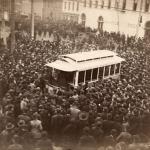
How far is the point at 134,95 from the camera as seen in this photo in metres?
7.83

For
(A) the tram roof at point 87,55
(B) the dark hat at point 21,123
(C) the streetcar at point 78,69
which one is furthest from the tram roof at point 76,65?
(B) the dark hat at point 21,123

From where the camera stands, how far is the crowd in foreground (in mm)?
6090

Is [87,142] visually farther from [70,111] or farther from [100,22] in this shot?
[100,22]

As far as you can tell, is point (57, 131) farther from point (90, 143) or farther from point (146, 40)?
point (146, 40)

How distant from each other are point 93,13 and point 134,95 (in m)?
5.26

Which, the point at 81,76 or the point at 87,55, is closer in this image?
the point at 81,76

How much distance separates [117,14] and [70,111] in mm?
5502

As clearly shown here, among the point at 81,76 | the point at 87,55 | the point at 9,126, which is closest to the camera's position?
the point at 9,126

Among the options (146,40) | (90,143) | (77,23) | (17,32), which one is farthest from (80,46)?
(90,143)

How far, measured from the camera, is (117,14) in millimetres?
11430

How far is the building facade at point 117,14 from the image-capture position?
375 inches

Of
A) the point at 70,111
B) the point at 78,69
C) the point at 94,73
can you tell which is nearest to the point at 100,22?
the point at 94,73

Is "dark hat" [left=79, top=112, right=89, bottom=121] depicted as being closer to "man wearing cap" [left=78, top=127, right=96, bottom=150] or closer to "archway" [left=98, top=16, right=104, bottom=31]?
"man wearing cap" [left=78, top=127, right=96, bottom=150]

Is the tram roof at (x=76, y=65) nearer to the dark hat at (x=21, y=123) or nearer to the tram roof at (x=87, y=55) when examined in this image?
the tram roof at (x=87, y=55)
